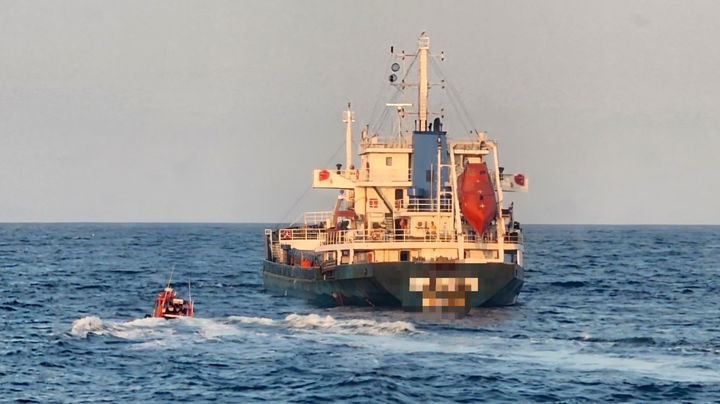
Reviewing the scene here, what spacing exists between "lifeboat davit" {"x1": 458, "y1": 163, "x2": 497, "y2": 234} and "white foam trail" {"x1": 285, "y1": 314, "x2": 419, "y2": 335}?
10.3 meters

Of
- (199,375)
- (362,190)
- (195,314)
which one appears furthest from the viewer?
(362,190)

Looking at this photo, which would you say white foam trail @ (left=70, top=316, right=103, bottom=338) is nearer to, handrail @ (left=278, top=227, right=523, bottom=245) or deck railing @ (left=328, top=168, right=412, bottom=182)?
handrail @ (left=278, top=227, right=523, bottom=245)

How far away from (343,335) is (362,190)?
22.5 meters

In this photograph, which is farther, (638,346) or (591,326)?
(591,326)

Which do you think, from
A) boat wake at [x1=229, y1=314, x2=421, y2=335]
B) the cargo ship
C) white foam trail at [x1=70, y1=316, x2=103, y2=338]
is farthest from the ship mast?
white foam trail at [x1=70, y1=316, x2=103, y2=338]

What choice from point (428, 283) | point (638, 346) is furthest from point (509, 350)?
point (428, 283)

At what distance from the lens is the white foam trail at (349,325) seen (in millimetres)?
60312

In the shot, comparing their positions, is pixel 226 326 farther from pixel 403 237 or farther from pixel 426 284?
pixel 403 237

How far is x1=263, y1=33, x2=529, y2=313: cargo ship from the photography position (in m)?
68.2

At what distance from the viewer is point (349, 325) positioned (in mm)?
62250

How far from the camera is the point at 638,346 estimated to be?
57906 mm

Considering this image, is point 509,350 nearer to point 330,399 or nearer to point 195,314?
point 330,399

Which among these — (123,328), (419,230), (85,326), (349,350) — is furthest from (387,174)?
(349,350)

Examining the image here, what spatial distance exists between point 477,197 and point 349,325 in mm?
13170
